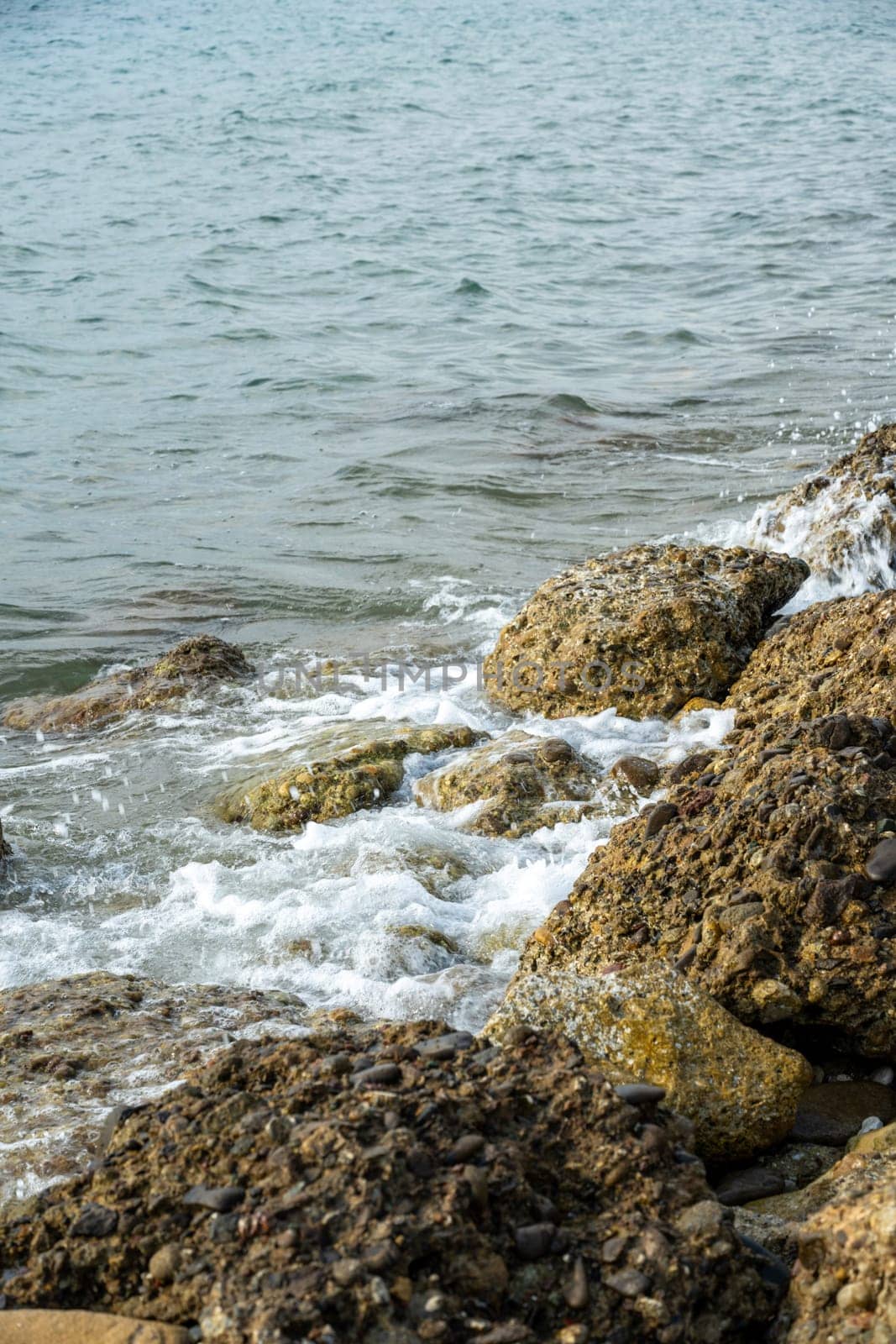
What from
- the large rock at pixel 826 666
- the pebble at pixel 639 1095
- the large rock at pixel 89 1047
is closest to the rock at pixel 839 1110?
the pebble at pixel 639 1095

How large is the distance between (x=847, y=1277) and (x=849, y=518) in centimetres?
598

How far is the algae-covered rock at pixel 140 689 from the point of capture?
7.83 meters

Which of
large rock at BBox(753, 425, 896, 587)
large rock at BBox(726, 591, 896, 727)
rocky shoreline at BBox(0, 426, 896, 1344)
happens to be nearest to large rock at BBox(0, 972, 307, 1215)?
rocky shoreline at BBox(0, 426, 896, 1344)

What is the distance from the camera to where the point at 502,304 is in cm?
1905

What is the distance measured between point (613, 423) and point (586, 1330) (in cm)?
1226

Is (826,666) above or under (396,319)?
above

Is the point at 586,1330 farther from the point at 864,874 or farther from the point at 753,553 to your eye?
the point at 753,553

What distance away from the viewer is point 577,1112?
8.29 ft

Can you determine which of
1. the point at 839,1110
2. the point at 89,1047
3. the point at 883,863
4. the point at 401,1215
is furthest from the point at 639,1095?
the point at 89,1047

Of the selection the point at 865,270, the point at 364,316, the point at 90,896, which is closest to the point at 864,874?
the point at 90,896

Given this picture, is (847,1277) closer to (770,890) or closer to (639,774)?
(770,890)

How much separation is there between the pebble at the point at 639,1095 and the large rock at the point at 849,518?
17.4 ft

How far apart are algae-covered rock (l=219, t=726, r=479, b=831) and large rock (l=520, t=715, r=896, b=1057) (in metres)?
1.94

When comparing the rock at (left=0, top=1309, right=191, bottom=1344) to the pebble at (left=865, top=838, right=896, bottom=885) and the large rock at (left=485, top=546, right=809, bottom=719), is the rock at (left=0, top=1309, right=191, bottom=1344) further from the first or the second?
the large rock at (left=485, top=546, right=809, bottom=719)
